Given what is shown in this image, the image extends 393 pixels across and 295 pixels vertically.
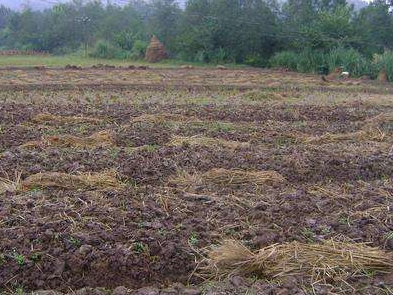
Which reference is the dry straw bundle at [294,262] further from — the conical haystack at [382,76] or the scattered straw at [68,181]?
the conical haystack at [382,76]

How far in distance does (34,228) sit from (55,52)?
3865cm

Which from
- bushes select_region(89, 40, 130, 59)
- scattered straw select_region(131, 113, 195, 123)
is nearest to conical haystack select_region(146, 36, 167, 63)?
bushes select_region(89, 40, 130, 59)

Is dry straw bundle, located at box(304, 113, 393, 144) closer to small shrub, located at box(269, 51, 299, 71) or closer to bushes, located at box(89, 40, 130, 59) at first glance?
small shrub, located at box(269, 51, 299, 71)

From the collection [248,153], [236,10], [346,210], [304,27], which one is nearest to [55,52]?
[236,10]

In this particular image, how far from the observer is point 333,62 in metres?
29.2

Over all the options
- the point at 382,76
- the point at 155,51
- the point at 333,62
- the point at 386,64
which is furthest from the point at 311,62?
the point at 155,51

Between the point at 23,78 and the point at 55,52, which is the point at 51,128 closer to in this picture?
the point at 23,78

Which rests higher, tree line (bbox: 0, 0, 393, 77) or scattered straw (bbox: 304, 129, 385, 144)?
tree line (bbox: 0, 0, 393, 77)

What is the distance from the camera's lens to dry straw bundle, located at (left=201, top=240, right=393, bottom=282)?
15.2 feet

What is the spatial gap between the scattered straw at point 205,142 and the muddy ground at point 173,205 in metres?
0.16

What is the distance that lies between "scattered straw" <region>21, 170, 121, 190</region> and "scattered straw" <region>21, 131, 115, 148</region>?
2.02 m

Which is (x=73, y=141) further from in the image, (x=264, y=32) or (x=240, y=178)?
(x=264, y=32)

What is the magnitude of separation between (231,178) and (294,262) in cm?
238

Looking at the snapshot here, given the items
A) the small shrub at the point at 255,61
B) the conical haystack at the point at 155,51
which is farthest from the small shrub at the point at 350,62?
the conical haystack at the point at 155,51
